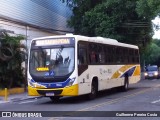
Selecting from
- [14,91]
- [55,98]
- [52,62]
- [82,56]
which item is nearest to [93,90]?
[55,98]

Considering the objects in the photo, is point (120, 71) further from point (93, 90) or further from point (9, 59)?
point (9, 59)

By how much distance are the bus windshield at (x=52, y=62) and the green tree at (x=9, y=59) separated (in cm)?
755

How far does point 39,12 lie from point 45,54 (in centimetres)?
1835

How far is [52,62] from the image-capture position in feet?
62.3

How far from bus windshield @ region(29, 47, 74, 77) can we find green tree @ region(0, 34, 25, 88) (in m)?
7.55

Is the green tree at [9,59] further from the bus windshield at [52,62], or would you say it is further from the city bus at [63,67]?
the bus windshield at [52,62]

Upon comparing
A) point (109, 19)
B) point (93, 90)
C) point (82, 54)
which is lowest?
point (93, 90)

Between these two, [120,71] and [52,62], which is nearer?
[52,62]

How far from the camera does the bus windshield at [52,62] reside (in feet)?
A: 61.8

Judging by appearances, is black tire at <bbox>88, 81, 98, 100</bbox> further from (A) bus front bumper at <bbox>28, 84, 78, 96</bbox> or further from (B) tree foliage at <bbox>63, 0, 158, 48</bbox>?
(B) tree foliage at <bbox>63, 0, 158, 48</bbox>

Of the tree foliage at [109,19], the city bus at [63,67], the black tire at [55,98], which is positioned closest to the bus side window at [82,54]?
the city bus at [63,67]

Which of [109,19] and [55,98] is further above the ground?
[109,19]

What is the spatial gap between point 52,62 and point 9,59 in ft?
28.0

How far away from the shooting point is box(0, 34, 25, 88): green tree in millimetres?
26816
